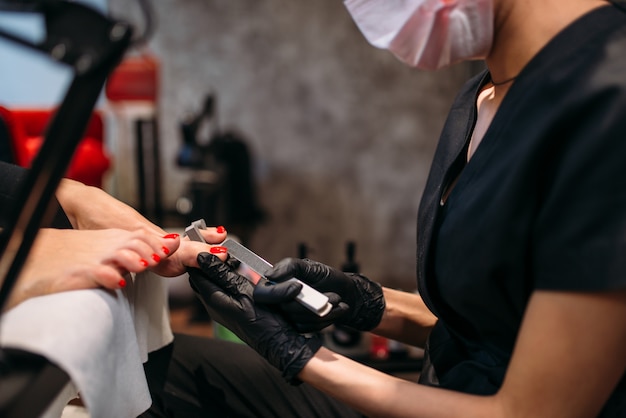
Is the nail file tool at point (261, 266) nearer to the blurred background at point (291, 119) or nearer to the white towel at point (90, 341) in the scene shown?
the white towel at point (90, 341)

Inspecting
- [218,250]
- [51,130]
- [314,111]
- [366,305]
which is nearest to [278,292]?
[218,250]

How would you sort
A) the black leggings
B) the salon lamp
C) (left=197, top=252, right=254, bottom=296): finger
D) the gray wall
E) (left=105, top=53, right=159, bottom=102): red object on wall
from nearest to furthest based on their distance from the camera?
1. the salon lamp
2. (left=197, top=252, right=254, bottom=296): finger
3. the black leggings
4. (left=105, top=53, right=159, bottom=102): red object on wall
5. the gray wall

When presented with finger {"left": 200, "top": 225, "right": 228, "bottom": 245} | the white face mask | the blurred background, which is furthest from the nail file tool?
the blurred background

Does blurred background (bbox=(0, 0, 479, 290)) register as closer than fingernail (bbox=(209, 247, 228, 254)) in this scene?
No

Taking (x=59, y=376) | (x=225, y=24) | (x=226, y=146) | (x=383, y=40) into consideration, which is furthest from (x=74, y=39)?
(x=225, y=24)

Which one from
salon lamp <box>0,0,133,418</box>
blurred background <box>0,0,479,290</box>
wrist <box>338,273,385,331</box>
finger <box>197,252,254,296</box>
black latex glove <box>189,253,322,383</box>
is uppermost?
salon lamp <box>0,0,133,418</box>

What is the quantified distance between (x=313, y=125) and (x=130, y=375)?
342 centimetres

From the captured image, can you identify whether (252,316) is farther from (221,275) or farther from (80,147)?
(80,147)

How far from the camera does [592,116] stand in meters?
0.70

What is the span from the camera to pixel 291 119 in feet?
13.5

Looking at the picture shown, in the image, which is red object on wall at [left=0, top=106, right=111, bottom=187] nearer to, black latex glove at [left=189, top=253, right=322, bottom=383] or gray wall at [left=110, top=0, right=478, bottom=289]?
gray wall at [left=110, top=0, right=478, bottom=289]

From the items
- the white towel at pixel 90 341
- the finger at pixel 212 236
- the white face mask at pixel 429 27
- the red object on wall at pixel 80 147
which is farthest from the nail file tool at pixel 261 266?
the red object on wall at pixel 80 147

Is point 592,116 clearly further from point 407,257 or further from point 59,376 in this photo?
point 407,257

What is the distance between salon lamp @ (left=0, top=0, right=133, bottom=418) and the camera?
0.53m
